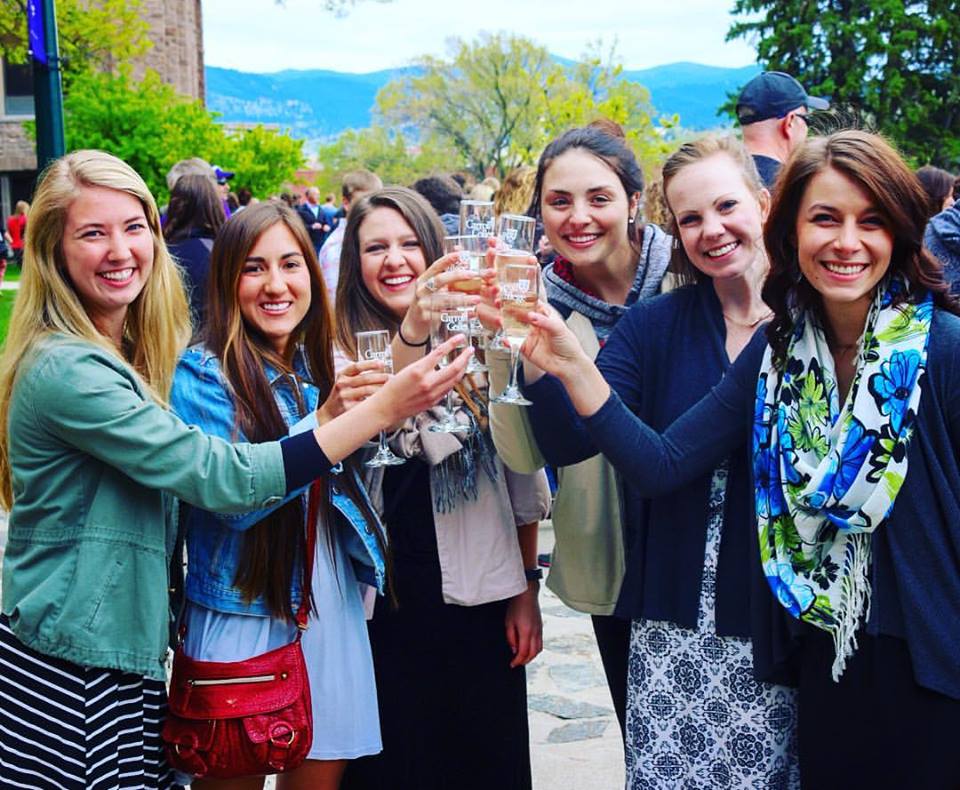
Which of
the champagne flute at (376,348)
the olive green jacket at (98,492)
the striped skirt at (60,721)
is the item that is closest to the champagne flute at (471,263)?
the champagne flute at (376,348)

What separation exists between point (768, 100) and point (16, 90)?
4457 centimetres

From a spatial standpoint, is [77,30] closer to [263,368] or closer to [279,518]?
[263,368]

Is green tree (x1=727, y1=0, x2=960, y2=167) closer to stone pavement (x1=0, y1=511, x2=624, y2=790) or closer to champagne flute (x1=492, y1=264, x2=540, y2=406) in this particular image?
stone pavement (x1=0, y1=511, x2=624, y2=790)

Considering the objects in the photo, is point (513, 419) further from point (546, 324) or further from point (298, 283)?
point (298, 283)

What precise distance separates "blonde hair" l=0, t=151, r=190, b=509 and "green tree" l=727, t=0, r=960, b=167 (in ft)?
120

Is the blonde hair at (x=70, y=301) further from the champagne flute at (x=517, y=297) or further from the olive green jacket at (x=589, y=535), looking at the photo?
the olive green jacket at (x=589, y=535)

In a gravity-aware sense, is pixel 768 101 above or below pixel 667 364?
above

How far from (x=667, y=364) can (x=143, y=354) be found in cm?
133

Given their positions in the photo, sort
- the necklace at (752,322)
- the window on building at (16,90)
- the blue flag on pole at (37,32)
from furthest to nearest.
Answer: the window on building at (16,90) < the blue flag on pole at (37,32) < the necklace at (752,322)

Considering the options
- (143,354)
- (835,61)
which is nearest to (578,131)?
(143,354)

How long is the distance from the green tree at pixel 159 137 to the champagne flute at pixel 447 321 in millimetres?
22484

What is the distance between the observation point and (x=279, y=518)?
274 centimetres

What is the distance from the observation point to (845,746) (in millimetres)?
2346

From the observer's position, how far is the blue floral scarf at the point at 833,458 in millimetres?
2238
